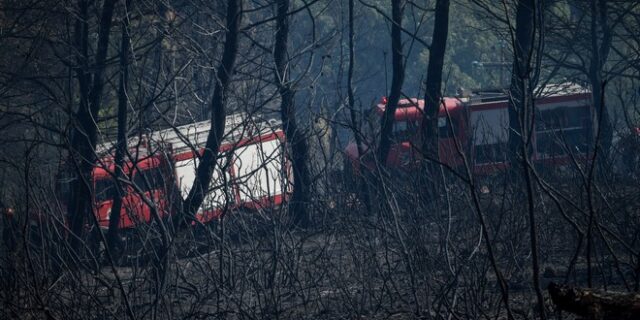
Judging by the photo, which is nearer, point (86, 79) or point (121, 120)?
point (121, 120)

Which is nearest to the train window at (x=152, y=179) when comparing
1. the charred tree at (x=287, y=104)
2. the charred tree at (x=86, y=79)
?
the charred tree at (x=86, y=79)

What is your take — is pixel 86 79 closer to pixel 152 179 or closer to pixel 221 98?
pixel 221 98

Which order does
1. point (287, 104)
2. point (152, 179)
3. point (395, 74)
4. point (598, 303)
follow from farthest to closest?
point (395, 74) → point (287, 104) → point (152, 179) → point (598, 303)

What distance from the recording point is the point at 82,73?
1155 cm

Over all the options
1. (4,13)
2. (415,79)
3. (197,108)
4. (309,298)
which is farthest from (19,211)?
(415,79)

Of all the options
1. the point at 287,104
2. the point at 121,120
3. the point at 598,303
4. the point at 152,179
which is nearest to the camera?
the point at 598,303

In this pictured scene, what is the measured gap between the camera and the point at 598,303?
3.11 metres

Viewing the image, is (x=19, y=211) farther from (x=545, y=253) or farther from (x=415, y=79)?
(x=415, y=79)

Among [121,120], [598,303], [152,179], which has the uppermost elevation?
[121,120]

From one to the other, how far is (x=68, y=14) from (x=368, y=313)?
20.6ft

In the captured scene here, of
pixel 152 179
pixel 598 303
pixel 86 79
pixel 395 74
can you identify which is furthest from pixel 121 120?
pixel 598 303

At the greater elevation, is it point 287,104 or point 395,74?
point 395,74

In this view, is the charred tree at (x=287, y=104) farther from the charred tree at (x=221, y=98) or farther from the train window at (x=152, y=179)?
the train window at (x=152, y=179)

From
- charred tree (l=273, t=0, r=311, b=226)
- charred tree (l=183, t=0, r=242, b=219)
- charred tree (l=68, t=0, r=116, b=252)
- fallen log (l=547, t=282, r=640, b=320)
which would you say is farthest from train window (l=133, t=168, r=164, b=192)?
fallen log (l=547, t=282, r=640, b=320)
